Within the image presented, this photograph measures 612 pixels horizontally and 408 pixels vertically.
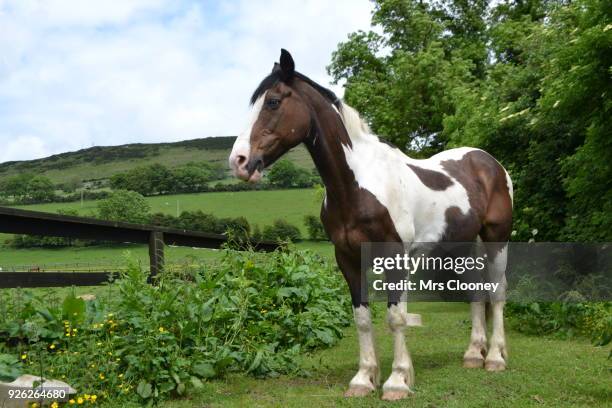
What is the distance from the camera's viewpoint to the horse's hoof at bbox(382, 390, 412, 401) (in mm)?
4406

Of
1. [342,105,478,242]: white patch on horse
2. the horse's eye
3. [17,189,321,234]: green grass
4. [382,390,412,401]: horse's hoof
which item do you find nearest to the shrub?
[17,189,321,234]: green grass

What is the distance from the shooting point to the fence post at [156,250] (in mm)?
6043

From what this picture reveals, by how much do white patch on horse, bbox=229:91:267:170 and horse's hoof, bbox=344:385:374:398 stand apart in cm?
194

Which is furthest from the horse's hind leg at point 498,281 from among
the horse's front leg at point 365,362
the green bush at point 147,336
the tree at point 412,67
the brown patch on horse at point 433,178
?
the tree at point 412,67

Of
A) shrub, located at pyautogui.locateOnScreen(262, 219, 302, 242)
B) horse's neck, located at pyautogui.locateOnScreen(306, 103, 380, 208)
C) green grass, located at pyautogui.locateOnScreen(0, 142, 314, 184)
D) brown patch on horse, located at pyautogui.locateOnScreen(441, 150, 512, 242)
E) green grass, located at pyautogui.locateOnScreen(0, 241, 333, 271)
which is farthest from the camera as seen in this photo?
green grass, located at pyautogui.locateOnScreen(0, 142, 314, 184)

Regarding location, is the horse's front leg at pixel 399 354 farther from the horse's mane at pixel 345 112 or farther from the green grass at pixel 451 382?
the horse's mane at pixel 345 112

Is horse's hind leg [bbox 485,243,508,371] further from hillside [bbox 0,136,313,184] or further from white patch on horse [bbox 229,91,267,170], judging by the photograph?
hillside [bbox 0,136,313,184]

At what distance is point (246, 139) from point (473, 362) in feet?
10.2

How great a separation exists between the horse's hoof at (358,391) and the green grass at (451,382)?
0.06 m

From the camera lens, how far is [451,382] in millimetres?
4926

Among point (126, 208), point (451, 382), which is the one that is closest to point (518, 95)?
point (451, 382)

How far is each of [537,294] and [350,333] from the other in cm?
281

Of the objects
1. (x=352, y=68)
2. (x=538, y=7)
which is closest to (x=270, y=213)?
(x=352, y=68)

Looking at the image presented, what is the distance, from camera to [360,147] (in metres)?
4.81
